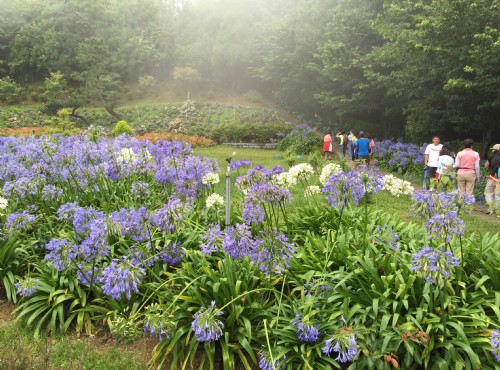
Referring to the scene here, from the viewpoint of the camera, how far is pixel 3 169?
5.45 meters

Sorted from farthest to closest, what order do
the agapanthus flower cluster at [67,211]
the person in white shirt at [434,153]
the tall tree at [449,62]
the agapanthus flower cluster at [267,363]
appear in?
1. the tall tree at [449,62]
2. the person in white shirt at [434,153]
3. the agapanthus flower cluster at [67,211]
4. the agapanthus flower cluster at [267,363]

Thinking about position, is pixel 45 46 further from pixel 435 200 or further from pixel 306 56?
pixel 435 200

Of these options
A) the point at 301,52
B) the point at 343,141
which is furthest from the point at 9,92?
the point at 343,141

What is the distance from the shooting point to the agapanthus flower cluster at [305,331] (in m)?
2.93

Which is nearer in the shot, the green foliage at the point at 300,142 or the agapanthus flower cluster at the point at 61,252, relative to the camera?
the agapanthus flower cluster at the point at 61,252

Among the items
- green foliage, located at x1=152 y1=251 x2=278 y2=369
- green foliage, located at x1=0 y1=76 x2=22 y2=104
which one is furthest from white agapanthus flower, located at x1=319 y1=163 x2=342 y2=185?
green foliage, located at x1=0 y1=76 x2=22 y2=104

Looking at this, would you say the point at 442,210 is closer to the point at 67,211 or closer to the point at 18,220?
the point at 67,211

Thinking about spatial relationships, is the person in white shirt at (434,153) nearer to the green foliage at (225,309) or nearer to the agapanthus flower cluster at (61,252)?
the green foliage at (225,309)

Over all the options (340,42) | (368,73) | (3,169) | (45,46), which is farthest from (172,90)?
(3,169)

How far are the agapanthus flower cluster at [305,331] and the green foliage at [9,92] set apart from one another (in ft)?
131

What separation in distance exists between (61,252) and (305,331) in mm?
2184

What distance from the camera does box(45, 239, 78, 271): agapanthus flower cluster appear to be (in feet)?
11.4

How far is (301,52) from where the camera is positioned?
97.5 ft

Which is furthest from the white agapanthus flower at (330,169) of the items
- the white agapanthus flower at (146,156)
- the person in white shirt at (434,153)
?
the person in white shirt at (434,153)
